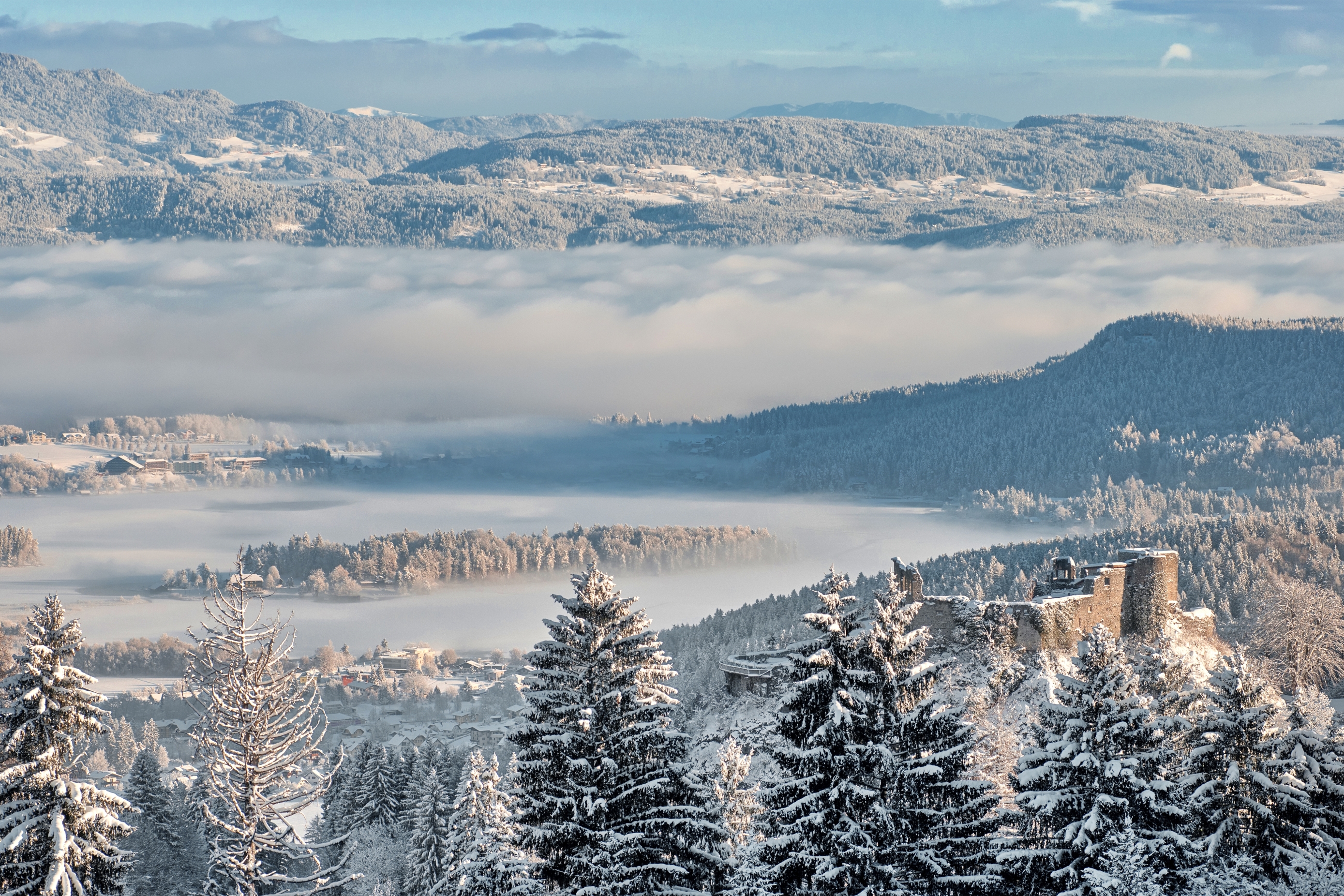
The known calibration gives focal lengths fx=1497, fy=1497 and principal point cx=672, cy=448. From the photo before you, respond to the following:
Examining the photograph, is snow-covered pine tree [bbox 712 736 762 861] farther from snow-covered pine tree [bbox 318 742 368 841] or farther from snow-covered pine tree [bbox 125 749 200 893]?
snow-covered pine tree [bbox 318 742 368 841]

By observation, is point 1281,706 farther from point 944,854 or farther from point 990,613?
point 944,854

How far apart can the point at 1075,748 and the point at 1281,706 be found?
18.2 meters

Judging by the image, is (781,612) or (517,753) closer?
(517,753)

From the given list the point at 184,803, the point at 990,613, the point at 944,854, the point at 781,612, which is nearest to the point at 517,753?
the point at 944,854

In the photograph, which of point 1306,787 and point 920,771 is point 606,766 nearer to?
point 920,771

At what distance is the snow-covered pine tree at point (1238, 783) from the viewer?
39.9 metres

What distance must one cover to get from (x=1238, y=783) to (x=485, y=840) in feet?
80.1

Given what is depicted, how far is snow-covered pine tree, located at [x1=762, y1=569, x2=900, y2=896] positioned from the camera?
113 ft

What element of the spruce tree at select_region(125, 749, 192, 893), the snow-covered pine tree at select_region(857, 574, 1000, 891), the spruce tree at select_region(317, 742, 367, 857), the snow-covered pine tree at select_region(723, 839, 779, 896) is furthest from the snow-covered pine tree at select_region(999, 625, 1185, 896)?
the spruce tree at select_region(317, 742, 367, 857)

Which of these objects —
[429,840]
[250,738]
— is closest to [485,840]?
[429,840]

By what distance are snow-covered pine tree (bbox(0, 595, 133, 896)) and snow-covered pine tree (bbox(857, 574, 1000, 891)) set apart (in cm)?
1924

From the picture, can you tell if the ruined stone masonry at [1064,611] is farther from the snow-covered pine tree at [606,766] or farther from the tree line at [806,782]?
the snow-covered pine tree at [606,766]

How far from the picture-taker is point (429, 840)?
67.9 meters

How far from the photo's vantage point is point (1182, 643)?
6362 centimetres
